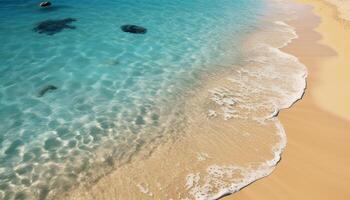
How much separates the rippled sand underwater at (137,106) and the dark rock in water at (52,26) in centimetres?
18

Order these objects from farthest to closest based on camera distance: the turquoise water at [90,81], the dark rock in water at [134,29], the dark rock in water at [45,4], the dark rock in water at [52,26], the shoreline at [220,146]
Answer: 1. the dark rock in water at [45,4]
2. the dark rock in water at [134,29]
3. the dark rock in water at [52,26]
4. the turquoise water at [90,81]
5. the shoreline at [220,146]

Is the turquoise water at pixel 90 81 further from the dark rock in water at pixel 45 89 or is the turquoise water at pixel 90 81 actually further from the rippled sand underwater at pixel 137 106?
the dark rock in water at pixel 45 89

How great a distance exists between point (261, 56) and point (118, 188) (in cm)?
1226

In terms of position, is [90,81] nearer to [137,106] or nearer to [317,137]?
[137,106]

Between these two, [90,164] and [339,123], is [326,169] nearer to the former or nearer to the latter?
[339,123]

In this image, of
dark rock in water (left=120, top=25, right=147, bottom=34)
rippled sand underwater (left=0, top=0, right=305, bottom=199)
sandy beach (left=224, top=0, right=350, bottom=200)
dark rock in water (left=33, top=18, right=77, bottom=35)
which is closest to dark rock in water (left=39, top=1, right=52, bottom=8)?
rippled sand underwater (left=0, top=0, right=305, bottom=199)

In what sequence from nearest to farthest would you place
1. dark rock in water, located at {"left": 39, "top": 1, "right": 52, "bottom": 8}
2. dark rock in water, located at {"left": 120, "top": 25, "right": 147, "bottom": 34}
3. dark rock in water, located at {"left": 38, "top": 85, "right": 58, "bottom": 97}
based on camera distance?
dark rock in water, located at {"left": 38, "top": 85, "right": 58, "bottom": 97} < dark rock in water, located at {"left": 120, "top": 25, "right": 147, "bottom": 34} < dark rock in water, located at {"left": 39, "top": 1, "right": 52, "bottom": 8}

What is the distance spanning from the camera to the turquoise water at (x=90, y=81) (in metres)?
9.99

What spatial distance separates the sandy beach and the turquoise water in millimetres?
3933

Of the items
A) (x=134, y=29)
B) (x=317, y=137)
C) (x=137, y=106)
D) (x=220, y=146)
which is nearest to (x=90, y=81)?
(x=137, y=106)

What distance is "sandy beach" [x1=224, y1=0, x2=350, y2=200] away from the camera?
9031mm

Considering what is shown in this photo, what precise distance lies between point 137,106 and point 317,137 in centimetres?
665

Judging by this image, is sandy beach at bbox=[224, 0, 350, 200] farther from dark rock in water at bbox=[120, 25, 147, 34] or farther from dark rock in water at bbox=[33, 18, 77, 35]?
dark rock in water at bbox=[33, 18, 77, 35]

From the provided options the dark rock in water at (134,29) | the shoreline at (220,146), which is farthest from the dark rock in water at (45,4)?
the shoreline at (220,146)
